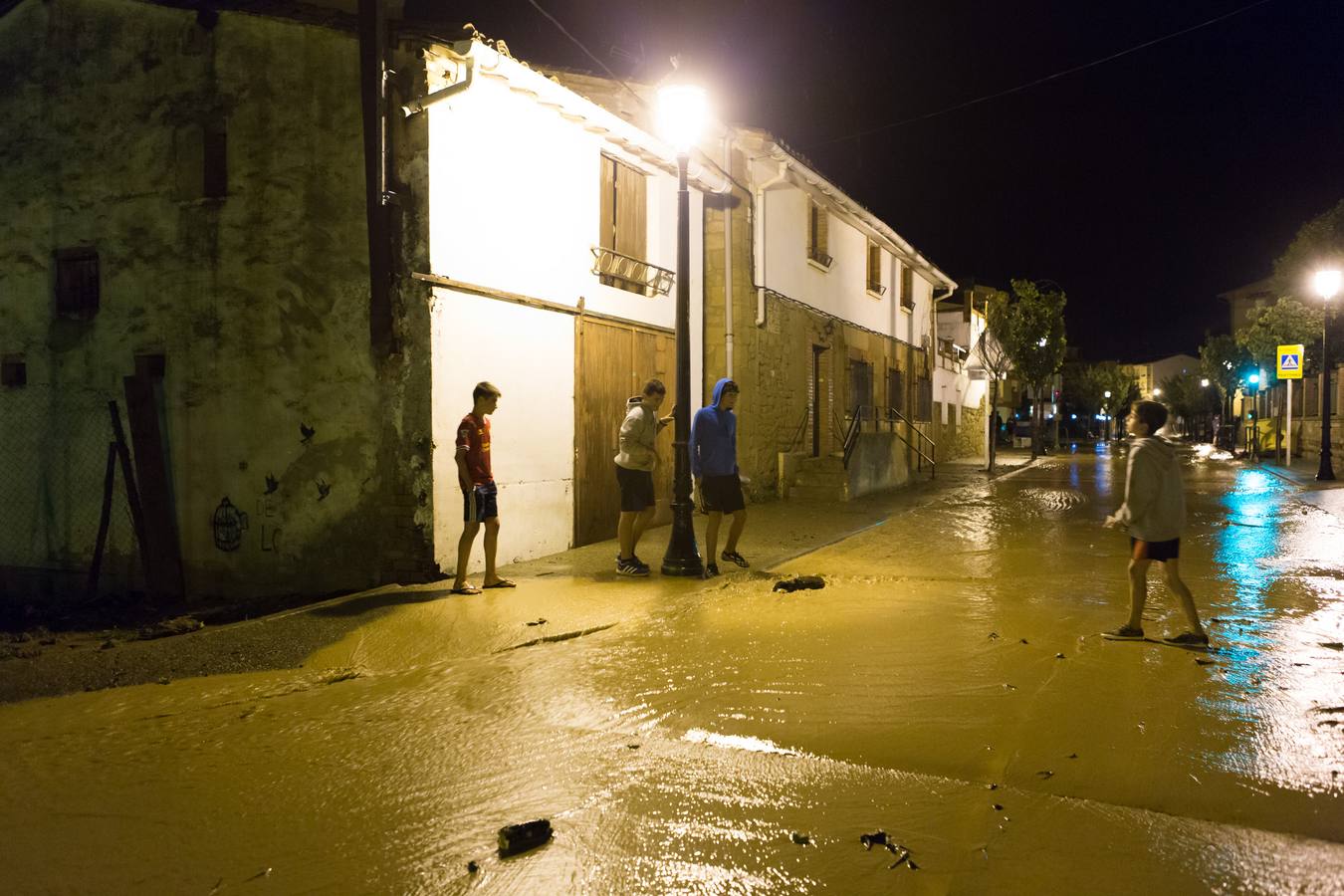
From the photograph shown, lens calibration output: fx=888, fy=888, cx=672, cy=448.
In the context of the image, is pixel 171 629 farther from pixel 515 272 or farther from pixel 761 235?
pixel 761 235

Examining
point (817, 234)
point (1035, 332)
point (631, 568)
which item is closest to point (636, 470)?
point (631, 568)

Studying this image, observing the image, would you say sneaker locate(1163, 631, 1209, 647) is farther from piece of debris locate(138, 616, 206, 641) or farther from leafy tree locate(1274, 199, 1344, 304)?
leafy tree locate(1274, 199, 1344, 304)

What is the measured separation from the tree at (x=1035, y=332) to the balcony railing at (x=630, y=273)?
93.3 ft

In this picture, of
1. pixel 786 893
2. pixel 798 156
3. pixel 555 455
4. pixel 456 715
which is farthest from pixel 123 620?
pixel 798 156

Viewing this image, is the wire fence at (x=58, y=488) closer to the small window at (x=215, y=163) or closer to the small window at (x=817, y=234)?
the small window at (x=215, y=163)

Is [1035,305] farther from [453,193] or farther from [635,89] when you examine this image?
[453,193]

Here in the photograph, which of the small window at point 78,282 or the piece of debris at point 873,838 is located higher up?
the small window at point 78,282

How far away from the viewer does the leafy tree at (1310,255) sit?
21703 millimetres

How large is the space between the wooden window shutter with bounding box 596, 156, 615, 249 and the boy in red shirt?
4.03m

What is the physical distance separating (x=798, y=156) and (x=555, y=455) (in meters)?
7.36

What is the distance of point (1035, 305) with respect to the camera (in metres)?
38.2

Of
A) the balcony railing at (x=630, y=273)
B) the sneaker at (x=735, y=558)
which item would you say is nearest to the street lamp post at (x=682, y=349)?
the sneaker at (x=735, y=558)

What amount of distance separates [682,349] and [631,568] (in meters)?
2.03

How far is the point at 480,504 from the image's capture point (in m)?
7.13
